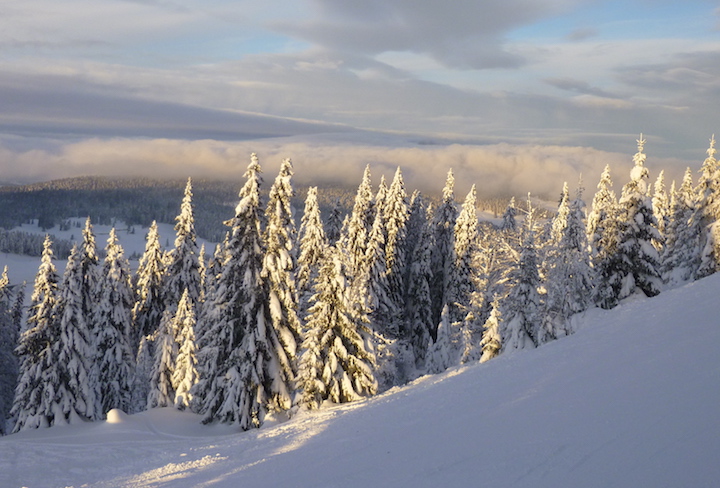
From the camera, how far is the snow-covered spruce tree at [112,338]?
38375 mm

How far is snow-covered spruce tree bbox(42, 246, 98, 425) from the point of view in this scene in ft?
109

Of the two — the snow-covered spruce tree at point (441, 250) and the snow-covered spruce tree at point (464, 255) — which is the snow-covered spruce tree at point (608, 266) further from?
the snow-covered spruce tree at point (441, 250)

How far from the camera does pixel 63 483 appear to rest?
46.4 feet

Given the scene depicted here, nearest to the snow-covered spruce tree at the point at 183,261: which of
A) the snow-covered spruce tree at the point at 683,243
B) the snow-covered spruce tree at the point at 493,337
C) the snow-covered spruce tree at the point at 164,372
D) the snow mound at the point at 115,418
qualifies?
the snow-covered spruce tree at the point at 164,372

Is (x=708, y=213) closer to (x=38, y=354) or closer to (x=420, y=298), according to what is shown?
(x=420, y=298)

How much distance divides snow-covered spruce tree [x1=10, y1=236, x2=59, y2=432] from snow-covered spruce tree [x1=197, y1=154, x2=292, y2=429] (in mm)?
13461

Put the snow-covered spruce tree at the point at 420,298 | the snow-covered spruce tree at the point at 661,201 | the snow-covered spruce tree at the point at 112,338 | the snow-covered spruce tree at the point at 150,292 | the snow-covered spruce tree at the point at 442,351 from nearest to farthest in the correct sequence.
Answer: the snow-covered spruce tree at the point at 112,338, the snow-covered spruce tree at the point at 442,351, the snow-covered spruce tree at the point at 150,292, the snow-covered spruce tree at the point at 420,298, the snow-covered spruce tree at the point at 661,201

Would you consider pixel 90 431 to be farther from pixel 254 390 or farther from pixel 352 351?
pixel 352 351

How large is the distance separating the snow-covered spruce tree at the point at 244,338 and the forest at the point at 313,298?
77 mm

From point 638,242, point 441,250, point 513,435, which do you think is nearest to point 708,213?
point 638,242

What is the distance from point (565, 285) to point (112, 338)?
31.2 meters

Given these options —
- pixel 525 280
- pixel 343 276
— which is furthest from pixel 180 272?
pixel 525 280

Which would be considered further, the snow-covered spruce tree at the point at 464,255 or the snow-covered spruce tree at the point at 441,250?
the snow-covered spruce tree at the point at 441,250

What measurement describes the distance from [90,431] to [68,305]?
12754mm
